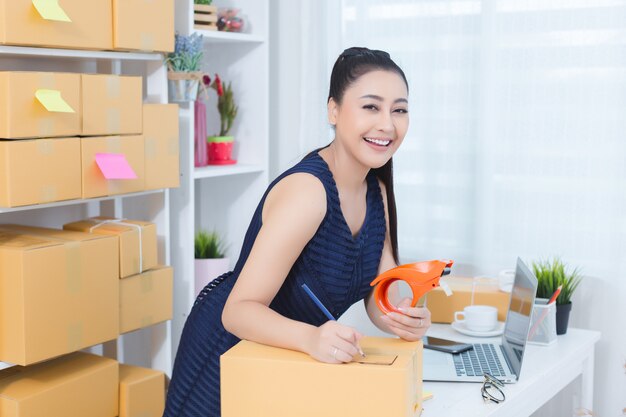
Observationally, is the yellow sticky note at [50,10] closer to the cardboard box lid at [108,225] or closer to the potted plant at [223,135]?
the cardboard box lid at [108,225]

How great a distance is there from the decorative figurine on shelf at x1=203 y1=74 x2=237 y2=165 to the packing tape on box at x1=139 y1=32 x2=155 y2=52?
571 mm

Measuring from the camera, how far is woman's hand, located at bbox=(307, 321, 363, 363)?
1.29 metres

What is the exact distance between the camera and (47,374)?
212 cm

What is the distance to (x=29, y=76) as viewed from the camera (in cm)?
195

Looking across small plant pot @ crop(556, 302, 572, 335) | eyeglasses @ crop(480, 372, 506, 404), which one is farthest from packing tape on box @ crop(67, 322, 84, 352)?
small plant pot @ crop(556, 302, 572, 335)

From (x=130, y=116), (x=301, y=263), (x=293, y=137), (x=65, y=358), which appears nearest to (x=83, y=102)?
(x=130, y=116)

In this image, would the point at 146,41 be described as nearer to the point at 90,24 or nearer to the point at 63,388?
the point at 90,24

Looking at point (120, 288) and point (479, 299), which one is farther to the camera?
point (479, 299)

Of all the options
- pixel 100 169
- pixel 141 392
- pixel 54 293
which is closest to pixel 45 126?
pixel 100 169

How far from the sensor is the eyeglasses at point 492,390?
1683mm

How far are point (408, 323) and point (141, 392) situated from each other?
3.34 ft

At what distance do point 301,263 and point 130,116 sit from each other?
86 centimetres

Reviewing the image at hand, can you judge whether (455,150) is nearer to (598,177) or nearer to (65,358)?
(598,177)

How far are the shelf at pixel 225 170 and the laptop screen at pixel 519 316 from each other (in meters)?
1.06
